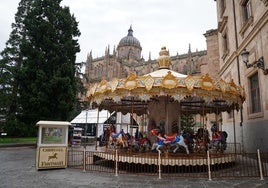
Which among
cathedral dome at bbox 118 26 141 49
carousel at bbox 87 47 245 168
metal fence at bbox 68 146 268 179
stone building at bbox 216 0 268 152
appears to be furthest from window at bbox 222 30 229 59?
cathedral dome at bbox 118 26 141 49

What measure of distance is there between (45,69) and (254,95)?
64.6 feet

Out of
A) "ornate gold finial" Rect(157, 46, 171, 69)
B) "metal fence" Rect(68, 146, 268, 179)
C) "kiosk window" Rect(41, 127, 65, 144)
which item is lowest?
"metal fence" Rect(68, 146, 268, 179)

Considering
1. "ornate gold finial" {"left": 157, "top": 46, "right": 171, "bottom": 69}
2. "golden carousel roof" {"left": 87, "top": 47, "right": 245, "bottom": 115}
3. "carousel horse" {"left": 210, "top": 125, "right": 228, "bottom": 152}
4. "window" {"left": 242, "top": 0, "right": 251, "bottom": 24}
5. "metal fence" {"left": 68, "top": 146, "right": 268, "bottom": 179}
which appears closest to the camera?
"metal fence" {"left": 68, "top": 146, "right": 268, "bottom": 179}

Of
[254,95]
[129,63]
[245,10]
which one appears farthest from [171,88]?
[129,63]

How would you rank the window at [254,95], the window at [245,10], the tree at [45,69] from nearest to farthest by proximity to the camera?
the window at [254,95] < the window at [245,10] < the tree at [45,69]

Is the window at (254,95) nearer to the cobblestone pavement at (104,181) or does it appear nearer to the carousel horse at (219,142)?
A: the carousel horse at (219,142)

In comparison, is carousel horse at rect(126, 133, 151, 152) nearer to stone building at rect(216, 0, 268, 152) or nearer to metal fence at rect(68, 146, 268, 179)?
metal fence at rect(68, 146, 268, 179)

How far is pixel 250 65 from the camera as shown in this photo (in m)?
11.0

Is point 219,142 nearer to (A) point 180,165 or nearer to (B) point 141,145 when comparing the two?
(A) point 180,165

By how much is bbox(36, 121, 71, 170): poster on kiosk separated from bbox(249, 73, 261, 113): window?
1085 cm

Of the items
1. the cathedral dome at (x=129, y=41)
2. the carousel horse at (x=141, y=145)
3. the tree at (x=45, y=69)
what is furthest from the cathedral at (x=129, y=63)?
the carousel horse at (x=141, y=145)

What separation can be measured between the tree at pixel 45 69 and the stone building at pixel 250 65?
15659 mm

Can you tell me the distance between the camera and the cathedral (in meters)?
65.6

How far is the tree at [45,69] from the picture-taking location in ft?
73.8
